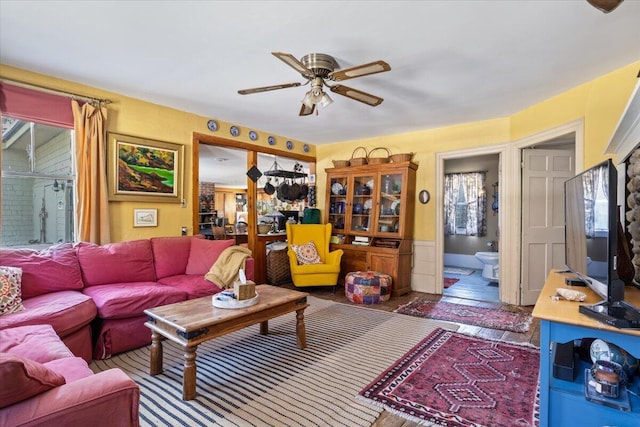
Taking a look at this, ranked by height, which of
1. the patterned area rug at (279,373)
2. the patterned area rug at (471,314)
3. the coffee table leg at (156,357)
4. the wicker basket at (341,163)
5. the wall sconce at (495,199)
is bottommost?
the patterned area rug at (279,373)

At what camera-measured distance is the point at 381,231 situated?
491 centimetres

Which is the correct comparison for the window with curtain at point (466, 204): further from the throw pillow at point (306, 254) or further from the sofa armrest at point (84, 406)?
the sofa armrest at point (84, 406)

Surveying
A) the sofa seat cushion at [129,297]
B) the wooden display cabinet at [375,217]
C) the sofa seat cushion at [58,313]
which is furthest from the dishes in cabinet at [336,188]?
the sofa seat cushion at [58,313]

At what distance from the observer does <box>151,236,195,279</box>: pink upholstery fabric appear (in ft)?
11.2

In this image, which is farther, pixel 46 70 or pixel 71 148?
pixel 71 148

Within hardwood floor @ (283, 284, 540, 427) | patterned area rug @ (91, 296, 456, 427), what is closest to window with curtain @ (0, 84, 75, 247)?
patterned area rug @ (91, 296, 456, 427)

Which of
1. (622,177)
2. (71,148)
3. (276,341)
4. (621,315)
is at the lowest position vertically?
(276,341)

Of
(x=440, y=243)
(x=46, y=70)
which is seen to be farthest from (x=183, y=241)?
(x=440, y=243)

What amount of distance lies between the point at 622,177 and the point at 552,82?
4.14ft

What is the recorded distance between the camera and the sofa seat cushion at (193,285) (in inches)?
120

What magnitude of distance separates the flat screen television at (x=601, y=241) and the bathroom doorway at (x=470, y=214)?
4.30m

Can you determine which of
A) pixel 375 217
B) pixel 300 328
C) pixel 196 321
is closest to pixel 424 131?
pixel 375 217

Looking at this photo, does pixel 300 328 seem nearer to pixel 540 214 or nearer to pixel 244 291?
pixel 244 291

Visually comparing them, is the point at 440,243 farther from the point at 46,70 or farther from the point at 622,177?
the point at 46,70
